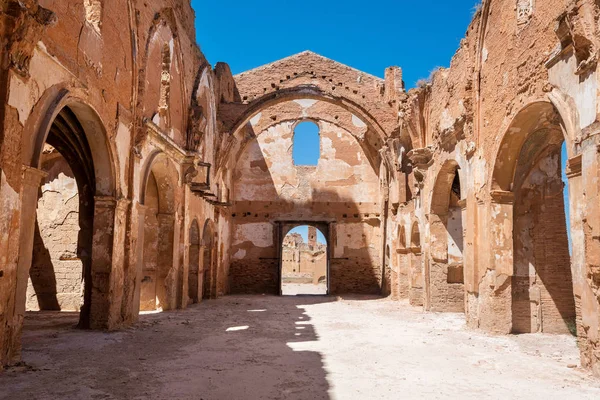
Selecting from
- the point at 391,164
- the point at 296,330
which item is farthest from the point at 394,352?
the point at 391,164

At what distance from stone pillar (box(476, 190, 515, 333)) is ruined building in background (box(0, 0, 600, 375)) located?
0.03m

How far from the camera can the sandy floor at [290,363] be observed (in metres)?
5.10

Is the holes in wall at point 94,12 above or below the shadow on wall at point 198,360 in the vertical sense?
above

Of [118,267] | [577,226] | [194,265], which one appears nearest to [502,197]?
[577,226]

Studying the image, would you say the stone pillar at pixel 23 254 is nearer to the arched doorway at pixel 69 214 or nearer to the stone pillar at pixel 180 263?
the arched doorway at pixel 69 214

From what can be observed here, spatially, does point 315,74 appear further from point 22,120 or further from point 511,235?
point 22,120

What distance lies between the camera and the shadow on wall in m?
5.12

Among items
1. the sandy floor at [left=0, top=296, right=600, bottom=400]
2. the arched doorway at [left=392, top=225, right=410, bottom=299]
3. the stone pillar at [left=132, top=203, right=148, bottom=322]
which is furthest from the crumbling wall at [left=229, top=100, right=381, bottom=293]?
the stone pillar at [left=132, top=203, right=148, bottom=322]

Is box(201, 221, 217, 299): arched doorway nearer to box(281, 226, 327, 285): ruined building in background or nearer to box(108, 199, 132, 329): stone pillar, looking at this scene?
box(108, 199, 132, 329): stone pillar

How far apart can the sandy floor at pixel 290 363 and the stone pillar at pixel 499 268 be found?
17.3 inches

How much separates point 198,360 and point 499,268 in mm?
6004

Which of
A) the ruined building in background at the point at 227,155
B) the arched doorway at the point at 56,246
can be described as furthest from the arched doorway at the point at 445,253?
the arched doorway at the point at 56,246

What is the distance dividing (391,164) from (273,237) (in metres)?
6.99

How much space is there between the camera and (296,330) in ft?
32.6
